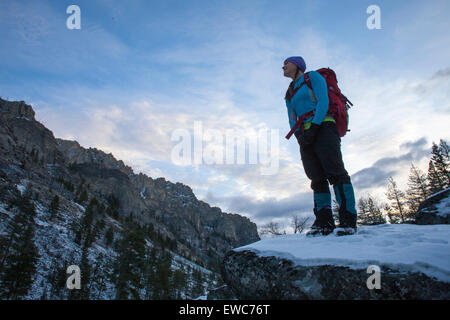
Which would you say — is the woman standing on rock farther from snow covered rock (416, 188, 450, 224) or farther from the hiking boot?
snow covered rock (416, 188, 450, 224)

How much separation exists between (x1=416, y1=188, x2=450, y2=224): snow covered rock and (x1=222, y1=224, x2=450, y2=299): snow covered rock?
375 centimetres

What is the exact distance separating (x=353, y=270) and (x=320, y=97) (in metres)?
2.60

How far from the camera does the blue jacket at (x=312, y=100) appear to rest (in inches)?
137

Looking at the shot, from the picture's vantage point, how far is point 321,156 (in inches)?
141

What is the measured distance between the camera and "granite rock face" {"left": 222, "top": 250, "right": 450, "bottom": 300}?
162 cm

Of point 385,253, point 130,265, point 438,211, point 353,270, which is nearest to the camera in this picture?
point 353,270

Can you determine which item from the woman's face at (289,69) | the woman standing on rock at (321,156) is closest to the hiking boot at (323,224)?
the woman standing on rock at (321,156)

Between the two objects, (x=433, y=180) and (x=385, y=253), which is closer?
(x=385, y=253)

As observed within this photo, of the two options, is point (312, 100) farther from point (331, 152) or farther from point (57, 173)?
point (57, 173)

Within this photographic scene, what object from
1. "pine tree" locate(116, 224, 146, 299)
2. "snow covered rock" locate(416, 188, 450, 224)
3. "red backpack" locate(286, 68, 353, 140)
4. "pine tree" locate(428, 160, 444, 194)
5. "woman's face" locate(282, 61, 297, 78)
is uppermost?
"pine tree" locate(428, 160, 444, 194)

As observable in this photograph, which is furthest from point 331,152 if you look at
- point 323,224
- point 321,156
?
point 323,224

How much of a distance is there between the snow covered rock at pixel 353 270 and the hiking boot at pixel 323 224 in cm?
74

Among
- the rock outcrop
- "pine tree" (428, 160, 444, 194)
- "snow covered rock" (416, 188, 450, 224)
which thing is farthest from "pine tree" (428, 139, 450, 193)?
the rock outcrop
